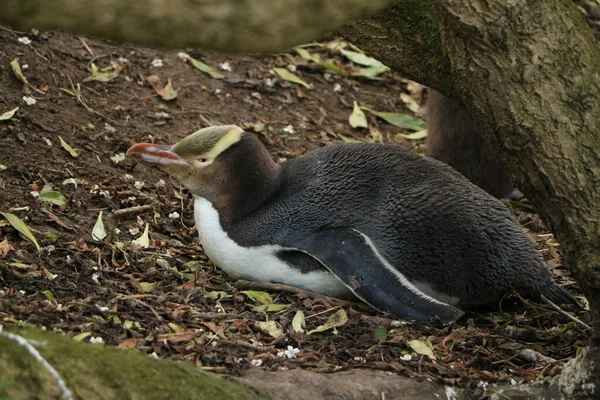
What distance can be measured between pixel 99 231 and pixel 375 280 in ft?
4.52

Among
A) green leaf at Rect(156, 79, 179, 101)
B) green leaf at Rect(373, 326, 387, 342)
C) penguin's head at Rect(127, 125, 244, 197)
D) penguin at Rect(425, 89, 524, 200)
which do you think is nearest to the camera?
green leaf at Rect(373, 326, 387, 342)

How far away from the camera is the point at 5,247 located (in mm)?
4270

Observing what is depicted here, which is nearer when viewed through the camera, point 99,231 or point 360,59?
point 99,231

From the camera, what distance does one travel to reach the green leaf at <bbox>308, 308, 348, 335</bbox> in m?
4.23

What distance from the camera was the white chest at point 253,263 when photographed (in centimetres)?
468

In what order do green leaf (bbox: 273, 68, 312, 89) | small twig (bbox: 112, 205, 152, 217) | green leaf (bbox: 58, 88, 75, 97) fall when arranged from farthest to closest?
green leaf (bbox: 273, 68, 312, 89), green leaf (bbox: 58, 88, 75, 97), small twig (bbox: 112, 205, 152, 217)

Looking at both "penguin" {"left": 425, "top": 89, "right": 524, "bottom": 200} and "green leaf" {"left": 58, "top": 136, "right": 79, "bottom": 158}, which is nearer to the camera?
"green leaf" {"left": 58, "top": 136, "right": 79, "bottom": 158}

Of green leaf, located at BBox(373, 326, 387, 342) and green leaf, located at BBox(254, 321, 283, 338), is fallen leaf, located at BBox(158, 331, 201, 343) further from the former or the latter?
green leaf, located at BBox(373, 326, 387, 342)

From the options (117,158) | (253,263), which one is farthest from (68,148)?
(253,263)

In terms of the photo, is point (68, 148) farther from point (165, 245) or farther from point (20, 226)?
point (20, 226)

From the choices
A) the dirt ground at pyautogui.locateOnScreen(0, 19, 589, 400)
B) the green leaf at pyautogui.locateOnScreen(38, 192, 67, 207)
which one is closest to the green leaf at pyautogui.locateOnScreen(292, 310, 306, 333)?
the dirt ground at pyautogui.locateOnScreen(0, 19, 589, 400)

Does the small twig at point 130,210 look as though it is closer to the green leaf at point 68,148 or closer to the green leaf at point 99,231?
the green leaf at point 99,231

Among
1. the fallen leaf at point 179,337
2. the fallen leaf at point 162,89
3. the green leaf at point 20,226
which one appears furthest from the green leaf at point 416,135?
the fallen leaf at point 179,337

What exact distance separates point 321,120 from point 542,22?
147 inches
